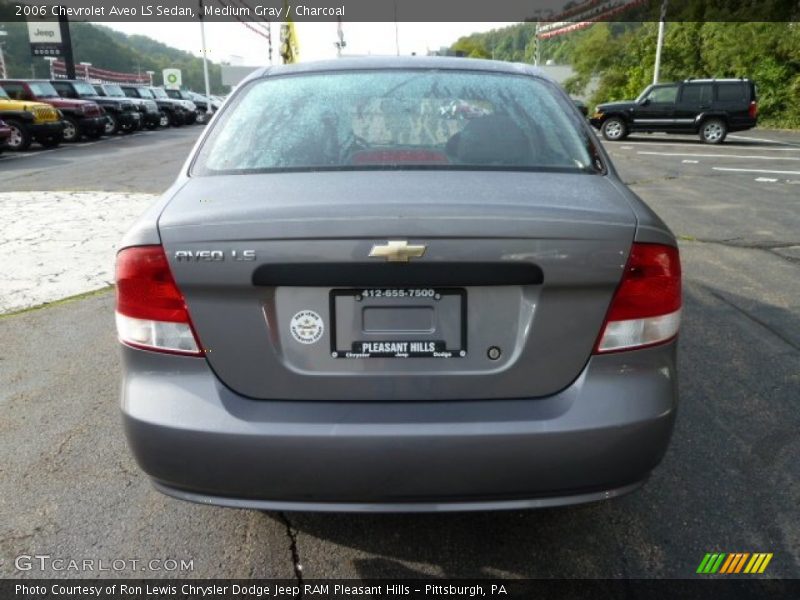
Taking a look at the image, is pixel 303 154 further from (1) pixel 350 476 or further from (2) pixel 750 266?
(2) pixel 750 266

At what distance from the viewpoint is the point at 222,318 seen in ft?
6.61

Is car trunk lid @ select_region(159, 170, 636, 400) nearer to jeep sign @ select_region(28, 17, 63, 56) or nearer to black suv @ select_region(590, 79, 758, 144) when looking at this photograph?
black suv @ select_region(590, 79, 758, 144)

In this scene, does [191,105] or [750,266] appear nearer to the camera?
[750,266]

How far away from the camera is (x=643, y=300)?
6.76 ft

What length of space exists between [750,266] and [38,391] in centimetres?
595

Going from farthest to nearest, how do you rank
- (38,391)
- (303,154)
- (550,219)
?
(38,391) → (303,154) → (550,219)

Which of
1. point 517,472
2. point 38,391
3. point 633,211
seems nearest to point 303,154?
point 633,211

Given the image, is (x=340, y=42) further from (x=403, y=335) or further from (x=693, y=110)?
(x=403, y=335)

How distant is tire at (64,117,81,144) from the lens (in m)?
20.9

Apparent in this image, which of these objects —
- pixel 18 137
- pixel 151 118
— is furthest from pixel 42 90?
pixel 151 118

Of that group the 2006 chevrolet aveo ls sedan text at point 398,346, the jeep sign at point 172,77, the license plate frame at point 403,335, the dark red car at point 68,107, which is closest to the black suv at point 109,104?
the dark red car at point 68,107

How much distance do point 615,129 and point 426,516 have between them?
22.0 m

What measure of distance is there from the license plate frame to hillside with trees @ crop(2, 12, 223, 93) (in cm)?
7341

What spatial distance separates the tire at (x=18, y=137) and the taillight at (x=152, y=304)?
18.4 m
